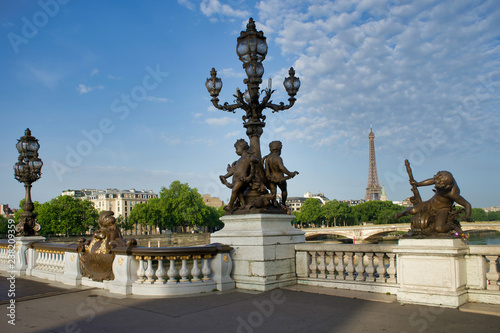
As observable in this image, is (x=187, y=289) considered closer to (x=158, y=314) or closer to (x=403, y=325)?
(x=158, y=314)

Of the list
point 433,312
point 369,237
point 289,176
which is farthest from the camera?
point 369,237

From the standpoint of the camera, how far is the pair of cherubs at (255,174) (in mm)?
8438

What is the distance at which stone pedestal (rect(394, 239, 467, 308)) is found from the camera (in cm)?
593

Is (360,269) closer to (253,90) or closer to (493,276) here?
(493,276)

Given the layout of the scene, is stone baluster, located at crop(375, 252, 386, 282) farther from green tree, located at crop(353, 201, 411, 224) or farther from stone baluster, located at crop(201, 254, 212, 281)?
green tree, located at crop(353, 201, 411, 224)

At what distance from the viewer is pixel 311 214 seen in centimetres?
11444

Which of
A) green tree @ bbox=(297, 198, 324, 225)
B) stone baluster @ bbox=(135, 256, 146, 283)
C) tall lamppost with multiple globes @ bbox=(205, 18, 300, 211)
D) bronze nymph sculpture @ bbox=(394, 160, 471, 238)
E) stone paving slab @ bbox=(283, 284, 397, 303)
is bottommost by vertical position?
green tree @ bbox=(297, 198, 324, 225)

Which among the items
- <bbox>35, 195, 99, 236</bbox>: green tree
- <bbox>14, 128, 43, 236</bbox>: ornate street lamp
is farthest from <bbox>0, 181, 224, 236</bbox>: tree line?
<bbox>14, 128, 43, 236</bbox>: ornate street lamp

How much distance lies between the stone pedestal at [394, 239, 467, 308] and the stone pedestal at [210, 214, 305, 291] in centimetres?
238

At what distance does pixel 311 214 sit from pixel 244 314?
111 metres

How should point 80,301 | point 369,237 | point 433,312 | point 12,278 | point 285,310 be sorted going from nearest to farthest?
1. point 433,312
2. point 285,310
3. point 80,301
4. point 12,278
5. point 369,237

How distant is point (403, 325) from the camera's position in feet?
16.7

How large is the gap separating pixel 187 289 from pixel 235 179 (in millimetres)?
2423

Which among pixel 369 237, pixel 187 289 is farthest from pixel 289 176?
pixel 369 237
